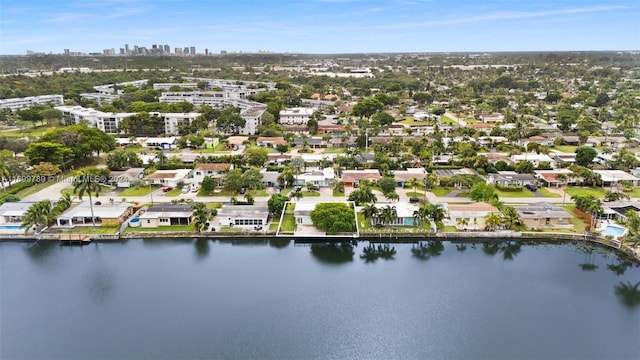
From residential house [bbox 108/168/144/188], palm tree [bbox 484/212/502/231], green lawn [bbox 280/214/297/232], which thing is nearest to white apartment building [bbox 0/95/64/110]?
residential house [bbox 108/168/144/188]

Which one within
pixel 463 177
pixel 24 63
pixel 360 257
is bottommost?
pixel 360 257

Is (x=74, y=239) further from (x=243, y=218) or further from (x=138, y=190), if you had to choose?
(x=243, y=218)

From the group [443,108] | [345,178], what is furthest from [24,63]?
[345,178]

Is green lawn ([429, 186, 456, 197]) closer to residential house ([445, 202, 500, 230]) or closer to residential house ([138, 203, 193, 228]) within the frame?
residential house ([445, 202, 500, 230])

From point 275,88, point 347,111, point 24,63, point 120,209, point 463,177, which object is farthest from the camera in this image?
point 24,63

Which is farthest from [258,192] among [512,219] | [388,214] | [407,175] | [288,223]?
[512,219]

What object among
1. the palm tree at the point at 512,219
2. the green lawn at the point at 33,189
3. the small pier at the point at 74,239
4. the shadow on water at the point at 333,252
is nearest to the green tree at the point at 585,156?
the palm tree at the point at 512,219

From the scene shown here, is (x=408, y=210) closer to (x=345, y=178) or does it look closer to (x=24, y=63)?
(x=345, y=178)
